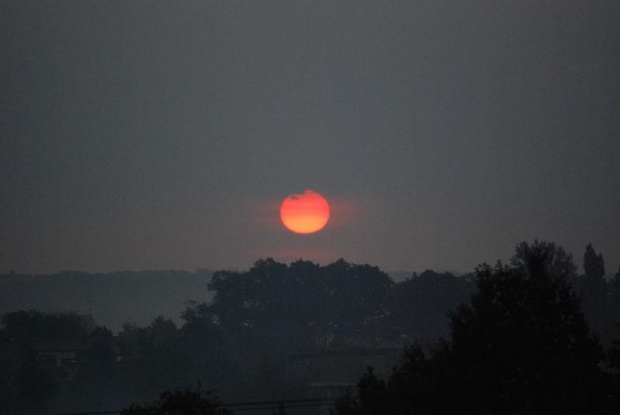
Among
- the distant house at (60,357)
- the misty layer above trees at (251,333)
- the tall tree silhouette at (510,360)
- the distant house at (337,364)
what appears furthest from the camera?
the distant house at (60,357)

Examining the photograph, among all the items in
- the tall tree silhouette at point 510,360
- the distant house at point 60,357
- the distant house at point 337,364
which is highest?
the distant house at point 60,357

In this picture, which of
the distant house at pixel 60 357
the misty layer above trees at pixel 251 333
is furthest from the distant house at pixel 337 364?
the distant house at pixel 60 357

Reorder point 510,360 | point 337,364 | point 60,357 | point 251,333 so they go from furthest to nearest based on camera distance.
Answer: point 60,357 → point 251,333 → point 337,364 → point 510,360

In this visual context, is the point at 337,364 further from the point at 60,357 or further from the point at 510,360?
the point at 510,360

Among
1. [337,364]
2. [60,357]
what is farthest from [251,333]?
[60,357]

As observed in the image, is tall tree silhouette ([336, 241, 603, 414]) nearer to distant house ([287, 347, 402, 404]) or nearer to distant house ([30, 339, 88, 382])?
distant house ([287, 347, 402, 404])

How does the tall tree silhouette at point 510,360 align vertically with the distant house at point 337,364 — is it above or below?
below

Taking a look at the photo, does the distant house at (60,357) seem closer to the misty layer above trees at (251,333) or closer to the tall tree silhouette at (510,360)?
the misty layer above trees at (251,333)

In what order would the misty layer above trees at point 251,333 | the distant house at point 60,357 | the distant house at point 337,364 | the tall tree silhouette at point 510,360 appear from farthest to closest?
the distant house at point 60,357 → the misty layer above trees at point 251,333 → the distant house at point 337,364 → the tall tree silhouette at point 510,360

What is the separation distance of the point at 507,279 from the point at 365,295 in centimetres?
11428

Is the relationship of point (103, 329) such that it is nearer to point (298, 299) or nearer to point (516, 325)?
point (298, 299)

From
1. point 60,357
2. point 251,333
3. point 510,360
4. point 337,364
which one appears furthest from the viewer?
point 60,357

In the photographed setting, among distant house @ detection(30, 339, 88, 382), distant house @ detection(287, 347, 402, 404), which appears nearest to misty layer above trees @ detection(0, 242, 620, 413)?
distant house @ detection(30, 339, 88, 382)

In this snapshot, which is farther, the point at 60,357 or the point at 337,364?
the point at 60,357
